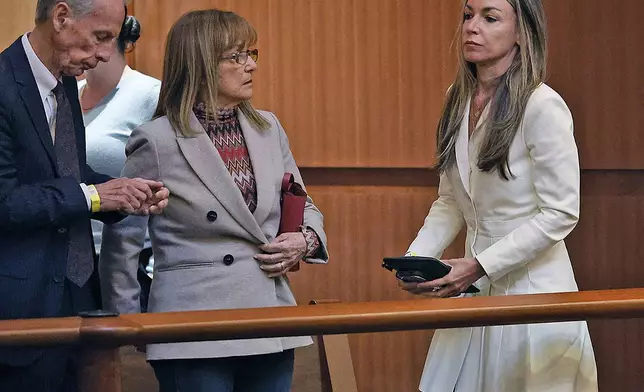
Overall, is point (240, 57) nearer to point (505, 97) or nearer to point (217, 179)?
point (217, 179)

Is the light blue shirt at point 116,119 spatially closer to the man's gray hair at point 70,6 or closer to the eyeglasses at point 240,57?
the eyeglasses at point 240,57

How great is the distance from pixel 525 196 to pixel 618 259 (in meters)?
1.81

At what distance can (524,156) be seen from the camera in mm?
3084

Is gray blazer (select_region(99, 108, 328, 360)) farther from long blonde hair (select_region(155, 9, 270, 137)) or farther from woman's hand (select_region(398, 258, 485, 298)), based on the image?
woman's hand (select_region(398, 258, 485, 298))

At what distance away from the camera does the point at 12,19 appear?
4371mm

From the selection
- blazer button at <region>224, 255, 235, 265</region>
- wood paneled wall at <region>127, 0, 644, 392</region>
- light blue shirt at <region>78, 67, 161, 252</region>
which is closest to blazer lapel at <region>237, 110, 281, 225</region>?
blazer button at <region>224, 255, 235, 265</region>

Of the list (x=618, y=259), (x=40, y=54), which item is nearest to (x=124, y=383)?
(x=40, y=54)

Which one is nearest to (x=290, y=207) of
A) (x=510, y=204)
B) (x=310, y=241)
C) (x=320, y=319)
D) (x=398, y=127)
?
(x=310, y=241)

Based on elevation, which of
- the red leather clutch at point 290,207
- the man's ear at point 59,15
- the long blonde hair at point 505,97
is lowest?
the red leather clutch at point 290,207

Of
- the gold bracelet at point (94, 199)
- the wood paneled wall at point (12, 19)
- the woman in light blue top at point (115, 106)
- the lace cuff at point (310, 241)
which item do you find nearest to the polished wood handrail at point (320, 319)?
the gold bracelet at point (94, 199)

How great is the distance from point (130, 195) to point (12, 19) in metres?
1.88

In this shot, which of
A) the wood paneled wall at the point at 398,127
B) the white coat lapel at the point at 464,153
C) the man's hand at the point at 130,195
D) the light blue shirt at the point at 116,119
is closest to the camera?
the man's hand at the point at 130,195

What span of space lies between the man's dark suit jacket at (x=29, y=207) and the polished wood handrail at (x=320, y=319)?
A: 441 mm

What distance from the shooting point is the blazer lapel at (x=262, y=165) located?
9.89ft
